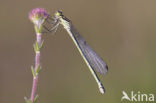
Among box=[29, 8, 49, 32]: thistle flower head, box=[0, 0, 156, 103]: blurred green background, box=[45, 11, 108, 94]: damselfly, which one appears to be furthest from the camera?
box=[0, 0, 156, 103]: blurred green background

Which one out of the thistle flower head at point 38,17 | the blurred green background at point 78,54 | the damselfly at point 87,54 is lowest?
the blurred green background at point 78,54

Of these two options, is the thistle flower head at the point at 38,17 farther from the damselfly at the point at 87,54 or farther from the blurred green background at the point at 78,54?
the blurred green background at the point at 78,54

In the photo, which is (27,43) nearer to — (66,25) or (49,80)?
(49,80)

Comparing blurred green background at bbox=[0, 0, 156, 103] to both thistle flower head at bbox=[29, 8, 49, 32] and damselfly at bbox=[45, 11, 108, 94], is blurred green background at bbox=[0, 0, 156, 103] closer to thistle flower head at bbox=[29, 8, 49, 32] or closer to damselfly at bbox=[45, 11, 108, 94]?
damselfly at bbox=[45, 11, 108, 94]

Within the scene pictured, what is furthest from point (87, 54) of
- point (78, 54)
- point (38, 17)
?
point (78, 54)

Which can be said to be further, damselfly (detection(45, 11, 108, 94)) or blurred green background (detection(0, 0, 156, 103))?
blurred green background (detection(0, 0, 156, 103))

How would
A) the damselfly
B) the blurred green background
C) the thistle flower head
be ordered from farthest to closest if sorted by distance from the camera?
the blurred green background → the damselfly → the thistle flower head

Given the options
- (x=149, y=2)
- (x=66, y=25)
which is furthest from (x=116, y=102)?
(x=149, y=2)

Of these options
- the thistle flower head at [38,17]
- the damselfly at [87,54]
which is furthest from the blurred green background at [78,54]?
the thistle flower head at [38,17]

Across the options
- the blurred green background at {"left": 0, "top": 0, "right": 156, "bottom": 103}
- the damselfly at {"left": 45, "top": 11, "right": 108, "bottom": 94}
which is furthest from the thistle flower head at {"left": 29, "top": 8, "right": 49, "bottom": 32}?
the blurred green background at {"left": 0, "top": 0, "right": 156, "bottom": 103}

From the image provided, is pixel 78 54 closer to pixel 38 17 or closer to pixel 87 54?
pixel 87 54
